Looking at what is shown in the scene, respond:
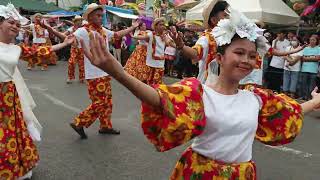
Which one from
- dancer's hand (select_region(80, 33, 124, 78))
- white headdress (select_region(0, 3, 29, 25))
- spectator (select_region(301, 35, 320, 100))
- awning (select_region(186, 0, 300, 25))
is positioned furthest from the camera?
awning (select_region(186, 0, 300, 25))

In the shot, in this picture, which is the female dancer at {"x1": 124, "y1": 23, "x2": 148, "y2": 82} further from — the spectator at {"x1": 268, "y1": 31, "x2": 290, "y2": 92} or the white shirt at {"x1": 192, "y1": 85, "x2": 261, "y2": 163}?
the white shirt at {"x1": 192, "y1": 85, "x2": 261, "y2": 163}

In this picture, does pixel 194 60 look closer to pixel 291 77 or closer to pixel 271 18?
pixel 291 77

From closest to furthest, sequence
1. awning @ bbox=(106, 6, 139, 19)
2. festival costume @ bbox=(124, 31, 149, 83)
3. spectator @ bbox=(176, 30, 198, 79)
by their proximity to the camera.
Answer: festival costume @ bbox=(124, 31, 149, 83), spectator @ bbox=(176, 30, 198, 79), awning @ bbox=(106, 6, 139, 19)

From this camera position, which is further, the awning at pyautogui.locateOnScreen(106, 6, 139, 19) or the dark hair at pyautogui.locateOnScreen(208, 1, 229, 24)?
the awning at pyautogui.locateOnScreen(106, 6, 139, 19)

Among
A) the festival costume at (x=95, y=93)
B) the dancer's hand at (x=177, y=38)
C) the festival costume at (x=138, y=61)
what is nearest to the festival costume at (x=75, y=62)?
the festival costume at (x=138, y=61)

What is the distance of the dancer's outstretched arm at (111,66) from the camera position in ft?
6.05

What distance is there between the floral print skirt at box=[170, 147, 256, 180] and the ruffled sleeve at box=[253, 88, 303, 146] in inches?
8.9

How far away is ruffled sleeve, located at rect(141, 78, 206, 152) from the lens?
85.4 inches

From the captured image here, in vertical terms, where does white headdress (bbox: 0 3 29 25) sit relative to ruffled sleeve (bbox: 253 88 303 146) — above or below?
above

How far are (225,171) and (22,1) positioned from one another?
103 ft

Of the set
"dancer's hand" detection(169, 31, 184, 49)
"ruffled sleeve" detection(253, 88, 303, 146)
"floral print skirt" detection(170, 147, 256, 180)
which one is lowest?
"floral print skirt" detection(170, 147, 256, 180)

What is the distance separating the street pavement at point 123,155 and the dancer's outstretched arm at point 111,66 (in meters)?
3.00

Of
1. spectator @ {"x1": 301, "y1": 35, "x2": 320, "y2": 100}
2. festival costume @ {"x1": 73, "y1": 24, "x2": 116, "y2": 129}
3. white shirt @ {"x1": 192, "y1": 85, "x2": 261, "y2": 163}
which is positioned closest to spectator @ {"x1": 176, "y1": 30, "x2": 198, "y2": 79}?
spectator @ {"x1": 301, "y1": 35, "x2": 320, "y2": 100}

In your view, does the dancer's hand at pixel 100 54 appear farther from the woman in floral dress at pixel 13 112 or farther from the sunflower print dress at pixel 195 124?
the woman in floral dress at pixel 13 112
